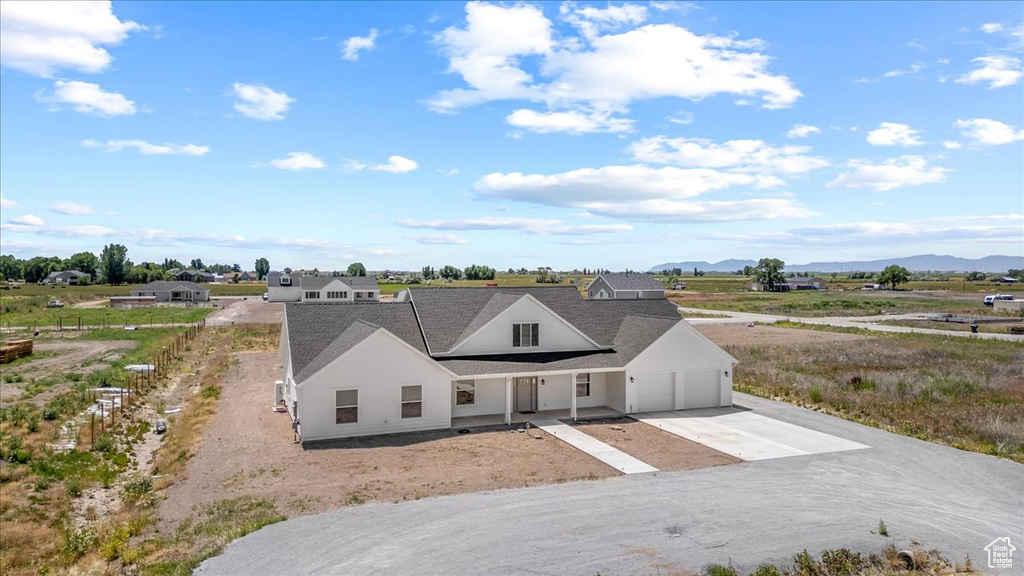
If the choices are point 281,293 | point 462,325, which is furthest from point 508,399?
point 281,293

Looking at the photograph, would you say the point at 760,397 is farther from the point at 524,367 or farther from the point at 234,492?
the point at 234,492

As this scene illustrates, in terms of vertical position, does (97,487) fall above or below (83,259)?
below

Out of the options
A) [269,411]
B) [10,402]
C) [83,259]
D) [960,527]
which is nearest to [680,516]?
[960,527]

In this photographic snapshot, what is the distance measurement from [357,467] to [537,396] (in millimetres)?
9303

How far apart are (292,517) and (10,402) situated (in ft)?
68.3

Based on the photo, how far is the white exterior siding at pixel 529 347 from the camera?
2441 cm

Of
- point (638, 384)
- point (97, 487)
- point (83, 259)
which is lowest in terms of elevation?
point (97, 487)

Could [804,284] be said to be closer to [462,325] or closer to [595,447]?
[462,325]

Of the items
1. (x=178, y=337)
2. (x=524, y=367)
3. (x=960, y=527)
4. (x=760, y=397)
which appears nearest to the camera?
(x=960, y=527)

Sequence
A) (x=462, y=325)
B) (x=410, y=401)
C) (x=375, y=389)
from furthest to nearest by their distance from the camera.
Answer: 1. (x=462, y=325)
2. (x=410, y=401)
3. (x=375, y=389)

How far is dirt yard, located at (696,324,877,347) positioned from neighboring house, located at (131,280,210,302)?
266ft

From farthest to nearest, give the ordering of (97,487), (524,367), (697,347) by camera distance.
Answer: (697,347) < (524,367) < (97,487)

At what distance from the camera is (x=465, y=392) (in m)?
23.1

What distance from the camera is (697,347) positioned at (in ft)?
81.5
